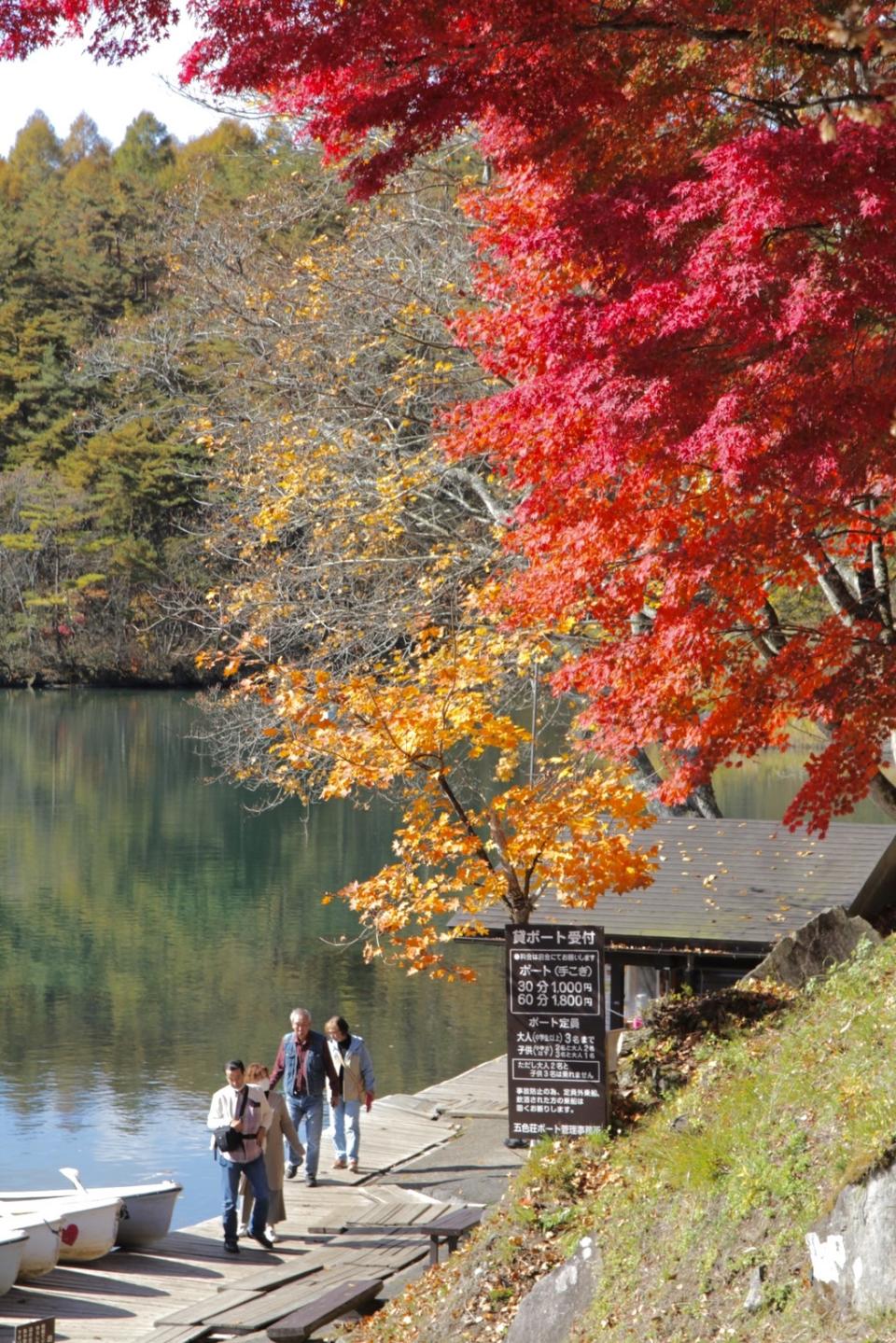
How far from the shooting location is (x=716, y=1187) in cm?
659

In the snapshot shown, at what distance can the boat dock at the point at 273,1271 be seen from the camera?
30.4 ft

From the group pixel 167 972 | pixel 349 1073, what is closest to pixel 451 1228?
pixel 349 1073

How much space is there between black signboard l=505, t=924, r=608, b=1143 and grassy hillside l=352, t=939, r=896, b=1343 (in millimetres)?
717

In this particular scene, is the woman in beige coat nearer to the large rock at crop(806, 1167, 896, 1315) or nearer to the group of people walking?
the group of people walking

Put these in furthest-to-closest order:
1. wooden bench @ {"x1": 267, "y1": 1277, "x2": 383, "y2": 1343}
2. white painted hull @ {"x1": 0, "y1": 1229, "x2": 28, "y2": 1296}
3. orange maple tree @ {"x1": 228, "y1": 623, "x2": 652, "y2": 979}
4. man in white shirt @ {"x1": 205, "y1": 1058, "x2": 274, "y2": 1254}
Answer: man in white shirt @ {"x1": 205, "y1": 1058, "x2": 274, "y2": 1254} < orange maple tree @ {"x1": 228, "y1": 623, "x2": 652, "y2": 979} < white painted hull @ {"x1": 0, "y1": 1229, "x2": 28, "y2": 1296} < wooden bench @ {"x1": 267, "y1": 1277, "x2": 383, "y2": 1343}

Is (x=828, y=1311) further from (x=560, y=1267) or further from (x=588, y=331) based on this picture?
(x=588, y=331)

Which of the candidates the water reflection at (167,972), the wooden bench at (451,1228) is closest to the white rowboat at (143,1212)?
the wooden bench at (451,1228)

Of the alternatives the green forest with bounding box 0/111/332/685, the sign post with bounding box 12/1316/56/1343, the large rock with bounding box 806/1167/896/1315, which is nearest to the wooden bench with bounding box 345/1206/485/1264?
the sign post with bounding box 12/1316/56/1343

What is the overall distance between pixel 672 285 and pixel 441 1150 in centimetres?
993

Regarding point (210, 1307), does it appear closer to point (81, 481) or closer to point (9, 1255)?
point (9, 1255)

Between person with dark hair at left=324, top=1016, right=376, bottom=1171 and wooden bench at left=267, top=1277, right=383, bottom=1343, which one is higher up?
person with dark hair at left=324, top=1016, right=376, bottom=1171

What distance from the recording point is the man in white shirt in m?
11.2

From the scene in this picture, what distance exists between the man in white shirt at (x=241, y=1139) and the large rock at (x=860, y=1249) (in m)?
6.33

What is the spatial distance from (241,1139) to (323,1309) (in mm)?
2696
